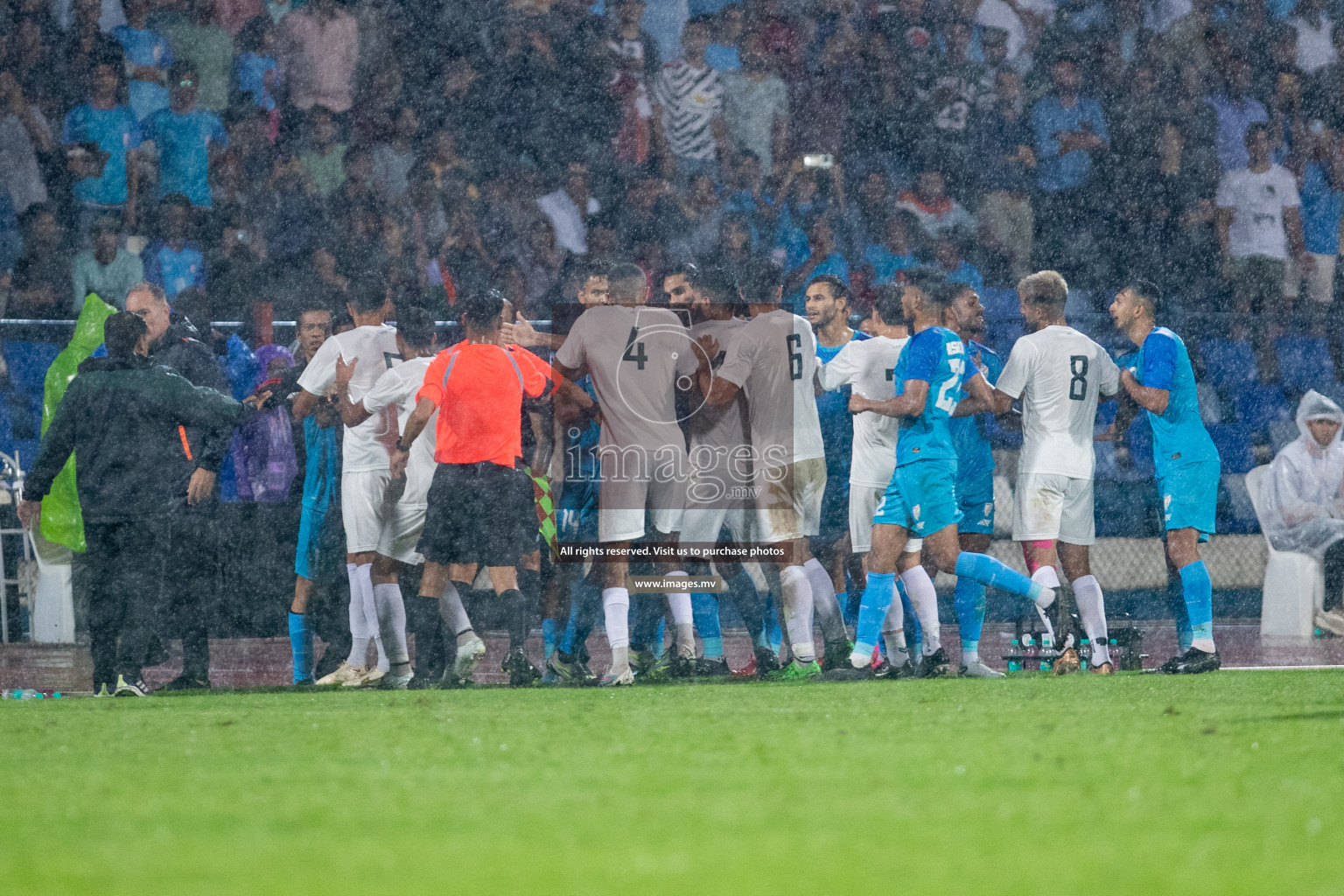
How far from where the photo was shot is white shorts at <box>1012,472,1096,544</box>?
8.30m

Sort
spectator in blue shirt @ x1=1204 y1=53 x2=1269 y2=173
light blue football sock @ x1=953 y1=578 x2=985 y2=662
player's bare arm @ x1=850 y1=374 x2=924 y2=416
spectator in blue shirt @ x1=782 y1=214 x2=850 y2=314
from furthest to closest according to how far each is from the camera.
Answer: spectator in blue shirt @ x1=1204 y1=53 x2=1269 y2=173, spectator in blue shirt @ x1=782 y1=214 x2=850 y2=314, light blue football sock @ x1=953 y1=578 x2=985 y2=662, player's bare arm @ x1=850 y1=374 x2=924 y2=416

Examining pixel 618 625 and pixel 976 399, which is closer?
pixel 618 625

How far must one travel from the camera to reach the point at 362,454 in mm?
8320

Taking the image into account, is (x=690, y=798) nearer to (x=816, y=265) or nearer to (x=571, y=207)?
(x=816, y=265)

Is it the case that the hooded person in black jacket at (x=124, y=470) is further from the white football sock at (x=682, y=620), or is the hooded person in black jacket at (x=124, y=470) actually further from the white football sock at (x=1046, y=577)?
the white football sock at (x=1046, y=577)

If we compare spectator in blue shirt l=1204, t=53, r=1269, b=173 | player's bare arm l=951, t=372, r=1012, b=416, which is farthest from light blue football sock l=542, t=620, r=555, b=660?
spectator in blue shirt l=1204, t=53, r=1269, b=173

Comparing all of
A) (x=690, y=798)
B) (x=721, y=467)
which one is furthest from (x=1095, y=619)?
(x=690, y=798)

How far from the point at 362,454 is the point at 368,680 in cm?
116

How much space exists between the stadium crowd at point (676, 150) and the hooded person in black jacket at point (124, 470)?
1.99 meters

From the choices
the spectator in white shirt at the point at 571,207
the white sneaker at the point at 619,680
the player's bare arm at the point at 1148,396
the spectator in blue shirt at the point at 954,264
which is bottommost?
the white sneaker at the point at 619,680

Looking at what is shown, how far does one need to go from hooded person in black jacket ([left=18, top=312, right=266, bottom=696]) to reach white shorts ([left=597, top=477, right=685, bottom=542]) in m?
1.90

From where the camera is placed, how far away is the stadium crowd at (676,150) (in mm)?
11031

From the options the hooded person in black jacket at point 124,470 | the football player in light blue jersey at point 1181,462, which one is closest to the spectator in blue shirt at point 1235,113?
the football player in light blue jersey at point 1181,462

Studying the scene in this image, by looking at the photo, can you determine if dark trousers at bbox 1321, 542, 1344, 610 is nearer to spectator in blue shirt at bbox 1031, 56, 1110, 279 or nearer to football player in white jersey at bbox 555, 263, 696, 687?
spectator in blue shirt at bbox 1031, 56, 1110, 279
